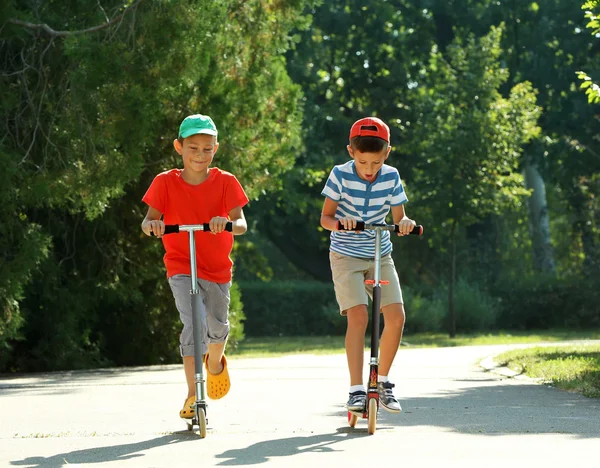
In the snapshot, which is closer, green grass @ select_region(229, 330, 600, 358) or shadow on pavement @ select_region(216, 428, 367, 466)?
shadow on pavement @ select_region(216, 428, 367, 466)

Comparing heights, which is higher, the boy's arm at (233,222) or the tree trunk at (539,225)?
the tree trunk at (539,225)

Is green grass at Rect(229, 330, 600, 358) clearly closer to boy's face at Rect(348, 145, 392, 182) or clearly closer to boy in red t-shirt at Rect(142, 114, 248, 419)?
boy in red t-shirt at Rect(142, 114, 248, 419)

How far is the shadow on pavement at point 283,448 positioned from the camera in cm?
625

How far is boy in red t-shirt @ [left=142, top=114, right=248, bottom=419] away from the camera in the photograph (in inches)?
297

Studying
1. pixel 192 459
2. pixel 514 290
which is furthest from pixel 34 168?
pixel 514 290

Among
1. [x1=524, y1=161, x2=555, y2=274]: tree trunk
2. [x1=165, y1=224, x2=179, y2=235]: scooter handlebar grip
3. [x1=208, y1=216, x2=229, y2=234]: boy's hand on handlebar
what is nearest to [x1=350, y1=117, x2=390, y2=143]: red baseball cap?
[x1=208, y1=216, x2=229, y2=234]: boy's hand on handlebar

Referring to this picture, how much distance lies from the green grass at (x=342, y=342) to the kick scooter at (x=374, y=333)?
1452cm

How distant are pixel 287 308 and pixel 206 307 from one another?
28096 mm

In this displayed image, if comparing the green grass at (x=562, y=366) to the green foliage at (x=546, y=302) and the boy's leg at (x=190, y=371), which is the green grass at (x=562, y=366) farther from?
the green foliage at (x=546, y=302)

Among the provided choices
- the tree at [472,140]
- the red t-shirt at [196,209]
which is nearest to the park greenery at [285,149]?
the tree at [472,140]

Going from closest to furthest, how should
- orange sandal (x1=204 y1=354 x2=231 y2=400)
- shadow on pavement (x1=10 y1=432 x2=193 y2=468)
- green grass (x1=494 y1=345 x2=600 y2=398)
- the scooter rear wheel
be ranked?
shadow on pavement (x1=10 y1=432 x2=193 y2=468) < the scooter rear wheel < orange sandal (x1=204 y1=354 x2=231 y2=400) < green grass (x1=494 y1=345 x2=600 y2=398)

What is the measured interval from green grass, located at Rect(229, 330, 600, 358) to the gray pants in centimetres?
1402

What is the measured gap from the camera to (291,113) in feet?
59.9

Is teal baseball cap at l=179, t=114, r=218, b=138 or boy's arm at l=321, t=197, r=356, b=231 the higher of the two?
teal baseball cap at l=179, t=114, r=218, b=138
